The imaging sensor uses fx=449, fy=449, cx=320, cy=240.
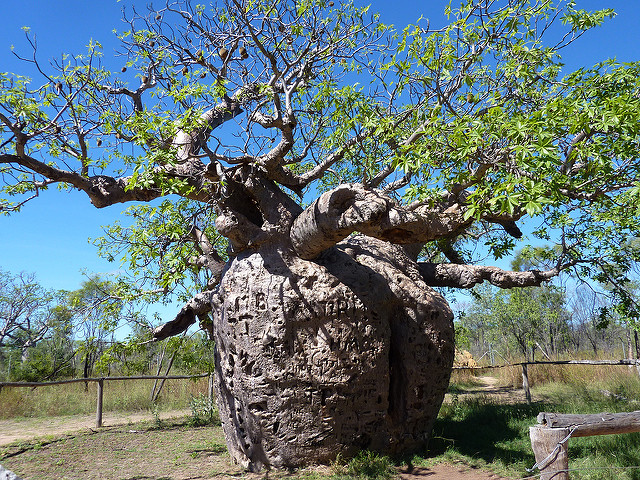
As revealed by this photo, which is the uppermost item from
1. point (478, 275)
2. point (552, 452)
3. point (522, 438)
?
point (478, 275)

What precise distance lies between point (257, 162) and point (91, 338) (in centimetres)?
403

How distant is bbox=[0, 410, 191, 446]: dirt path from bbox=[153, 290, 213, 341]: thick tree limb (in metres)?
3.01

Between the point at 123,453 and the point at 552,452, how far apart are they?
20.1 feet

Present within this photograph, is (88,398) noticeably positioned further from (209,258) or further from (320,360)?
(320,360)

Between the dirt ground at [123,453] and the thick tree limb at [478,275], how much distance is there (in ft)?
10.8

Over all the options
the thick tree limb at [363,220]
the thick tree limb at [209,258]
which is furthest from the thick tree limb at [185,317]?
the thick tree limb at [363,220]

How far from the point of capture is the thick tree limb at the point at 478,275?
764 centimetres

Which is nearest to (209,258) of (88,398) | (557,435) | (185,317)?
(185,317)

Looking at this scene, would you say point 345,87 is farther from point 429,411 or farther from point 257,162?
point 429,411

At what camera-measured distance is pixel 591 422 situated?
3.39 m

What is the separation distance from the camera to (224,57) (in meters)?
5.96

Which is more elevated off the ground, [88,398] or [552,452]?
[552,452]

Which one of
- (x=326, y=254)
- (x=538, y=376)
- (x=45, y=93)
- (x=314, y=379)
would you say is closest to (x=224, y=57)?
(x=45, y=93)

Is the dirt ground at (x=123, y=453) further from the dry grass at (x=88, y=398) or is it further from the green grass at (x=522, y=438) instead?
the dry grass at (x=88, y=398)
